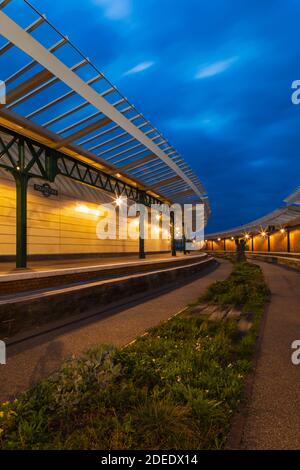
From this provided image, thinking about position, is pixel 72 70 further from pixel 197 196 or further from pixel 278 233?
pixel 278 233

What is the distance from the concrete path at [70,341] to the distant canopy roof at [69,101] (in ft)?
24.1

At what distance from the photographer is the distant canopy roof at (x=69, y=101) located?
823cm

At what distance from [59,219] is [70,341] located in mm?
13890

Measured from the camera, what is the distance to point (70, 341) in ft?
18.6

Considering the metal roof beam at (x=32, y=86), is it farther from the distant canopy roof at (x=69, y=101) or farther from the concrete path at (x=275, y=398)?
the concrete path at (x=275, y=398)

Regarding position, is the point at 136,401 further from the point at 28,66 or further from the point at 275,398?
the point at 28,66

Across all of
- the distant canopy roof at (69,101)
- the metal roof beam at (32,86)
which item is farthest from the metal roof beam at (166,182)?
the metal roof beam at (32,86)

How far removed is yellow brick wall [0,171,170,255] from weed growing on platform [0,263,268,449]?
41.9 feet

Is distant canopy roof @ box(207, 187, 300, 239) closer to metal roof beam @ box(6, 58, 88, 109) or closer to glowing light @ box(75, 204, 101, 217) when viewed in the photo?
glowing light @ box(75, 204, 101, 217)

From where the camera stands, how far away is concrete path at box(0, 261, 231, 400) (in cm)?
411

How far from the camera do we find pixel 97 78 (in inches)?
416

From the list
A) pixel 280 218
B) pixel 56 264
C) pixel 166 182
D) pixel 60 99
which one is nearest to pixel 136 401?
pixel 60 99
